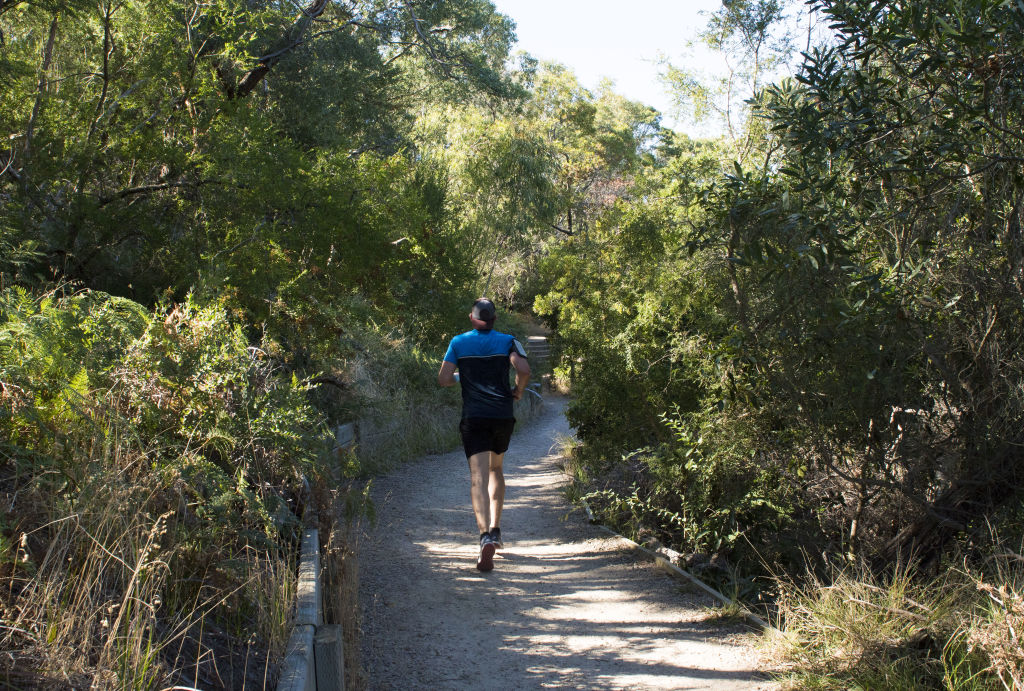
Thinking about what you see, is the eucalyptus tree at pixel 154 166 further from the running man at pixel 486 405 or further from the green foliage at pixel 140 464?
the running man at pixel 486 405

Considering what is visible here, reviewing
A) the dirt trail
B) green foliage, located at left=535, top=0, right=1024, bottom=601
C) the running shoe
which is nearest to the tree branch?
the dirt trail

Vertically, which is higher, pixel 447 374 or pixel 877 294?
pixel 877 294

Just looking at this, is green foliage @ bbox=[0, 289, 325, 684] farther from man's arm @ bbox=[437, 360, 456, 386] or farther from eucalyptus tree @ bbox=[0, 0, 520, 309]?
eucalyptus tree @ bbox=[0, 0, 520, 309]

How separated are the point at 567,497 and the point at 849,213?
581 centimetres

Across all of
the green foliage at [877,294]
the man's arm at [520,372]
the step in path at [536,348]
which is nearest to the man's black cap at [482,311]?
the man's arm at [520,372]

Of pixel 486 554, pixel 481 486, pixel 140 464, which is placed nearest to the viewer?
pixel 140 464

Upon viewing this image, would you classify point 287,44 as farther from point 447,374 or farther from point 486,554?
point 486,554

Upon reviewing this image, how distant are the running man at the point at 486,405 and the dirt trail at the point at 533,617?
0.52 metres

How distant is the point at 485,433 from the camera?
268 inches

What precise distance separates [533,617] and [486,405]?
5.67ft

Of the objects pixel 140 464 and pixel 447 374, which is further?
pixel 447 374

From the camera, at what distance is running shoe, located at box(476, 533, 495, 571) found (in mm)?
6633

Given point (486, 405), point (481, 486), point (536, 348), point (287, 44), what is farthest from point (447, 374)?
point (536, 348)

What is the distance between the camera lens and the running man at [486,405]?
22.2 feet
